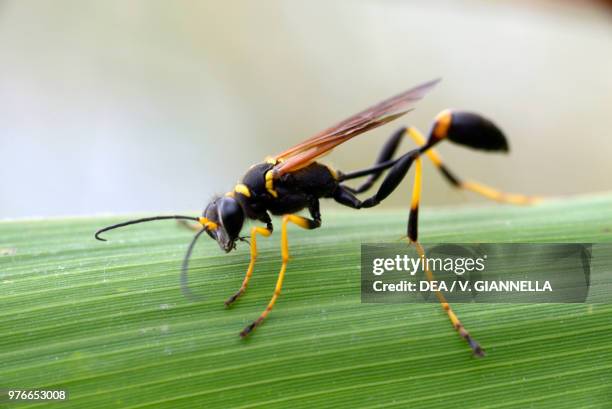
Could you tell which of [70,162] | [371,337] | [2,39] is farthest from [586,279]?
[2,39]

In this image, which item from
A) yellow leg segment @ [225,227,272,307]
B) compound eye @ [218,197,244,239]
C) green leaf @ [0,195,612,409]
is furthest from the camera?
compound eye @ [218,197,244,239]

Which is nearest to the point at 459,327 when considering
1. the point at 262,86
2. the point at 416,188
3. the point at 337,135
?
the point at 416,188

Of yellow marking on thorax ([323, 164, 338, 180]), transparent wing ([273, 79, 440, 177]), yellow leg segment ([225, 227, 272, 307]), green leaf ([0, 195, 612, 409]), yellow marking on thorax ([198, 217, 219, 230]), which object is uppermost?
transparent wing ([273, 79, 440, 177])

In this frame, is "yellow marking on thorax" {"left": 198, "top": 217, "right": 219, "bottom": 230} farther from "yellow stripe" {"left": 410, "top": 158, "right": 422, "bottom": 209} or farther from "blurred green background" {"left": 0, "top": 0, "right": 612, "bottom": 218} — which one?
"blurred green background" {"left": 0, "top": 0, "right": 612, "bottom": 218}

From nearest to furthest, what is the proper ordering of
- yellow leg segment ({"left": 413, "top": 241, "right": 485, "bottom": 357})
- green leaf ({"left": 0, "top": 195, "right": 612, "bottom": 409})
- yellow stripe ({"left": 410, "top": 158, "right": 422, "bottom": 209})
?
green leaf ({"left": 0, "top": 195, "right": 612, "bottom": 409})
yellow leg segment ({"left": 413, "top": 241, "right": 485, "bottom": 357})
yellow stripe ({"left": 410, "top": 158, "right": 422, "bottom": 209})

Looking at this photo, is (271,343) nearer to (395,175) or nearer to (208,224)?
(208,224)

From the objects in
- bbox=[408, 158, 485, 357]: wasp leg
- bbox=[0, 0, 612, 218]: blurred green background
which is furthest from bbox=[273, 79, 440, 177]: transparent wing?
bbox=[0, 0, 612, 218]: blurred green background

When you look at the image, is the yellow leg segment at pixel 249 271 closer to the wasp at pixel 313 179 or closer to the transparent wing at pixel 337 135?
the wasp at pixel 313 179
